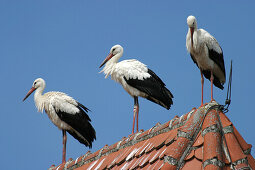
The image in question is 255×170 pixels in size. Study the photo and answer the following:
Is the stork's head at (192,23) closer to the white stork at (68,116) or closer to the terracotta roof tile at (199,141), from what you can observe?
the white stork at (68,116)

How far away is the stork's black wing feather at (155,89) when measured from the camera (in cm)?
1065

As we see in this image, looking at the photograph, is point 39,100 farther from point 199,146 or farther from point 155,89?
point 199,146

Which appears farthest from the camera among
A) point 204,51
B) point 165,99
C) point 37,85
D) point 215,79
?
point 37,85

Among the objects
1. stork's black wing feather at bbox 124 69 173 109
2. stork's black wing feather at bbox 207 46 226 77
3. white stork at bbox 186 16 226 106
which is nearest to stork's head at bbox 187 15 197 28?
white stork at bbox 186 16 226 106

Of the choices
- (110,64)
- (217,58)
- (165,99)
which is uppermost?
(110,64)

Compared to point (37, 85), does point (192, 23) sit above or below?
below

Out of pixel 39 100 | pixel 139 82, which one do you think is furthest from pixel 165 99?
pixel 39 100

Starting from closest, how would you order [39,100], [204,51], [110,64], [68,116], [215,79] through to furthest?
1. [204,51]
2. [215,79]
3. [110,64]
4. [68,116]
5. [39,100]

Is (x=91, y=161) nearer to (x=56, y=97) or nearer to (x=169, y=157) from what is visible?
(x=169, y=157)

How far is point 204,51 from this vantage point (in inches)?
367

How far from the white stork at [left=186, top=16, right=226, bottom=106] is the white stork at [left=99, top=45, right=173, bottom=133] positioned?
4.20ft

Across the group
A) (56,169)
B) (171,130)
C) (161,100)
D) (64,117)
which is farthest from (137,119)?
(171,130)

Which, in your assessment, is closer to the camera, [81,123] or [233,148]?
[233,148]

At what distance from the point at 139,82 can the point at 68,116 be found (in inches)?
92.4
